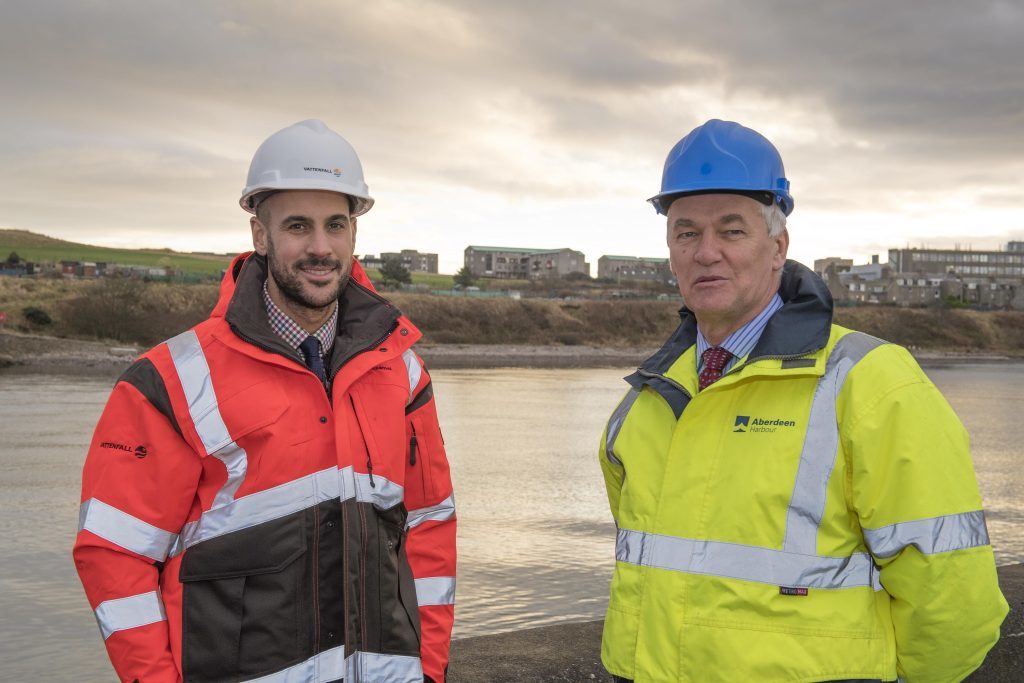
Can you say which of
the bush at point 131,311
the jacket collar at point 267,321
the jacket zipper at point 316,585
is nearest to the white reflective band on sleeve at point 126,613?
the jacket zipper at point 316,585

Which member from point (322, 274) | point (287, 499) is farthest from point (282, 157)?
point (287, 499)

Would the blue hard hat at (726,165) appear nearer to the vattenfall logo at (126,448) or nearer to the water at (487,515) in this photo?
the vattenfall logo at (126,448)

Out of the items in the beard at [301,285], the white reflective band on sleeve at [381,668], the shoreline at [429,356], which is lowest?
the shoreline at [429,356]

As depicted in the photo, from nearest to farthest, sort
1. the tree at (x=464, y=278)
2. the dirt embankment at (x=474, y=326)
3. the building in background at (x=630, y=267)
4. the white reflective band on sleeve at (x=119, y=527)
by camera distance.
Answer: the white reflective band on sleeve at (x=119, y=527) < the dirt embankment at (x=474, y=326) < the tree at (x=464, y=278) < the building in background at (x=630, y=267)

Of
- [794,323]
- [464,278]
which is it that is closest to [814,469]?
[794,323]

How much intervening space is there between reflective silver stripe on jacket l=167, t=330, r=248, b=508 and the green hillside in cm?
9244

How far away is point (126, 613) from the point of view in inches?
93.9

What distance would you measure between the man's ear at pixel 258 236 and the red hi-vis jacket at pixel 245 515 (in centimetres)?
16

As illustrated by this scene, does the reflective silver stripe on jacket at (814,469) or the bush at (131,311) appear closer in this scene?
the reflective silver stripe on jacket at (814,469)

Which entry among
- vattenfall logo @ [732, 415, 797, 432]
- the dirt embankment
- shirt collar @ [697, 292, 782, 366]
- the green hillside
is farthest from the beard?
the green hillside

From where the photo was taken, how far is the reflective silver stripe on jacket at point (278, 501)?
2.48 metres

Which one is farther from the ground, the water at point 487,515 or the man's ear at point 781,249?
the man's ear at point 781,249

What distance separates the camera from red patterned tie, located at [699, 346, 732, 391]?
2.53 meters

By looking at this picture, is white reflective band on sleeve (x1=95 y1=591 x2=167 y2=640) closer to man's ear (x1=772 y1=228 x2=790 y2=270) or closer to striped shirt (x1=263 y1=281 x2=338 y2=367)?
striped shirt (x1=263 y1=281 x2=338 y2=367)
